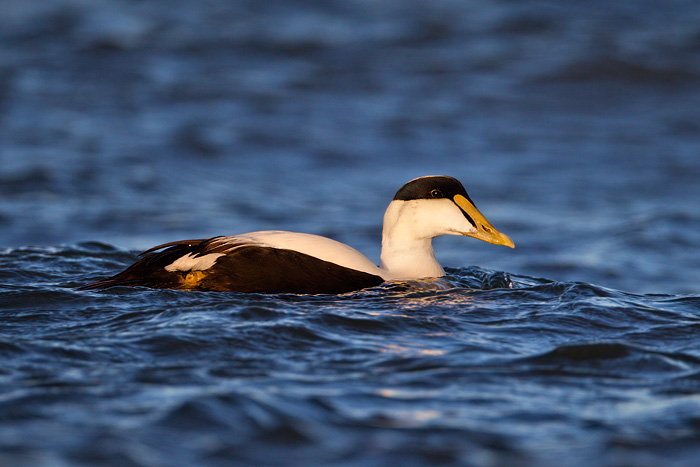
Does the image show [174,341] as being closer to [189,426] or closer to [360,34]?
[189,426]

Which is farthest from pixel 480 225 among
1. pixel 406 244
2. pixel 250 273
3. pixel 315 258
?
pixel 250 273

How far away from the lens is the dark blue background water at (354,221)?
310cm

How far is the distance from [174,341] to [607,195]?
680cm

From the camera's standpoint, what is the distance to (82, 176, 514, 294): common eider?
476 centimetres

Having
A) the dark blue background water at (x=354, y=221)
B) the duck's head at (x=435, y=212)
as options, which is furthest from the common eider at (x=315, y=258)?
the dark blue background water at (x=354, y=221)

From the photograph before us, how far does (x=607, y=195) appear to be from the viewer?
9.59 metres

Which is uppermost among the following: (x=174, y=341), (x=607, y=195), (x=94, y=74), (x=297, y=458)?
(x=94, y=74)

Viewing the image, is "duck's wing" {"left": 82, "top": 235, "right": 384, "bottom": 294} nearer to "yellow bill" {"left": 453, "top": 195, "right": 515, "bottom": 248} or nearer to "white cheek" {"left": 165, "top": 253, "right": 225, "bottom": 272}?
"white cheek" {"left": 165, "top": 253, "right": 225, "bottom": 272}

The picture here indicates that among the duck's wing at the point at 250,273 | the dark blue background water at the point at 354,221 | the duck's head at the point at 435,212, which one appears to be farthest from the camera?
the duck's head at the point at 435,212

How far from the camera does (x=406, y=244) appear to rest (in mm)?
5309

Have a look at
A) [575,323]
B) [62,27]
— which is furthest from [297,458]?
[62,27]

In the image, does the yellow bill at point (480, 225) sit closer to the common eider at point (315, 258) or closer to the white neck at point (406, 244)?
the common eider at point (315, 258)

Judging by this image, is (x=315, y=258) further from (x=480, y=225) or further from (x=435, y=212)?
(x=480, y=225)

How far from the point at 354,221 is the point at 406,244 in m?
3.37
